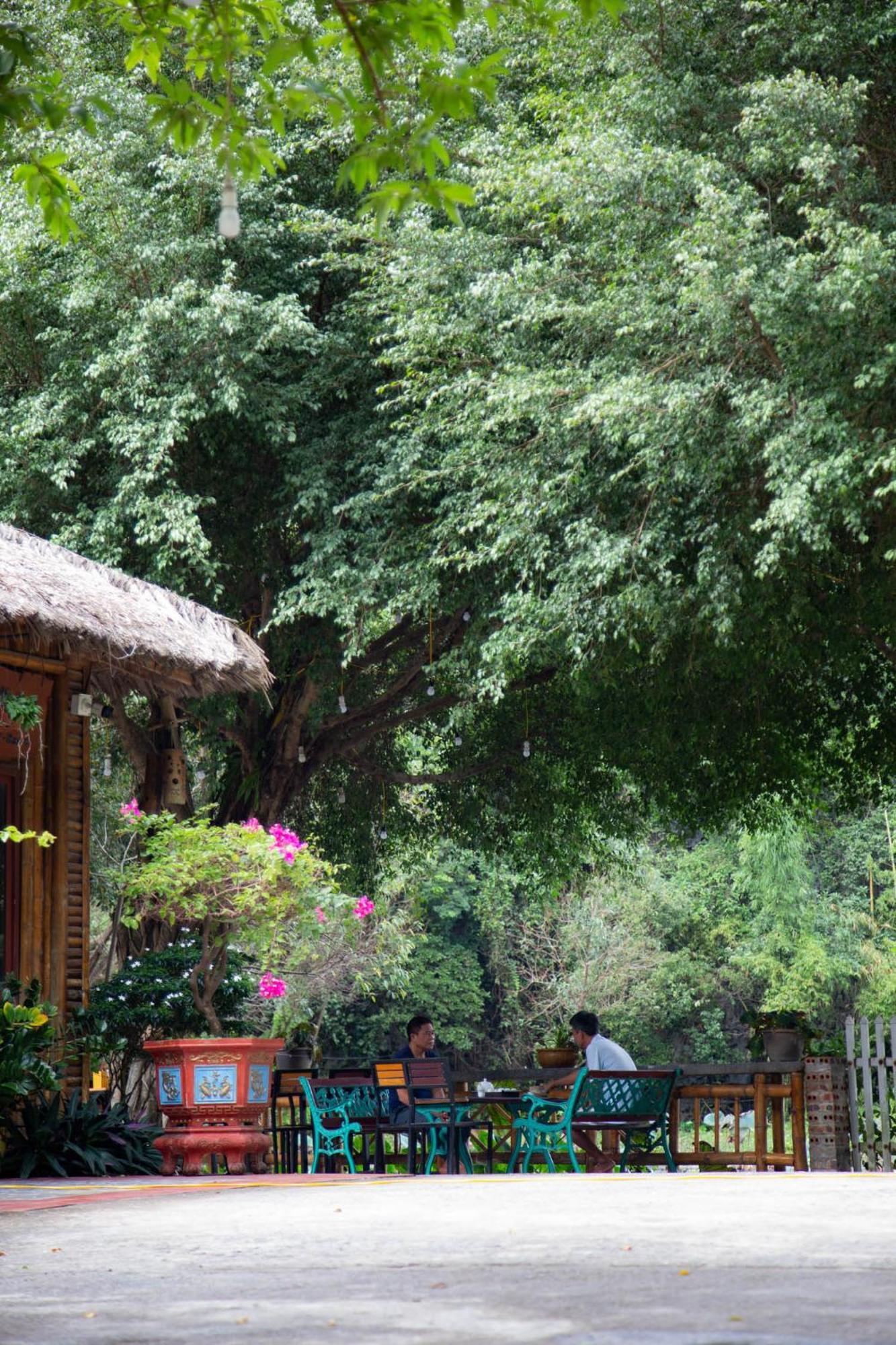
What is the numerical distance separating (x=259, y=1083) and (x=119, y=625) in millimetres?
2893

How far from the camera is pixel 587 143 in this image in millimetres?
10664

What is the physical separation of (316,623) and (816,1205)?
28.5 feet

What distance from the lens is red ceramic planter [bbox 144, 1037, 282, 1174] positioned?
9.49m

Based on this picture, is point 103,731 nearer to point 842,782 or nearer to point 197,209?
point 197,209

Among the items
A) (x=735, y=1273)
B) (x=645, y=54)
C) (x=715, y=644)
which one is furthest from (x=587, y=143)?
(x=735, y=1273)

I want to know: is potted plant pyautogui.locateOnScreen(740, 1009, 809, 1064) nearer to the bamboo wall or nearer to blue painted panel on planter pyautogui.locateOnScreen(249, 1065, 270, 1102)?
blue painted panel on planter pyautogui.locateOnScreen(249, 1065, 270, 1102)

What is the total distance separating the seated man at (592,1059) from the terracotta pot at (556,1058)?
4.57 ft

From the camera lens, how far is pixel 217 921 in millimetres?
10594

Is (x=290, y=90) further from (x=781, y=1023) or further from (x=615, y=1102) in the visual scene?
(x=781, y=1023)

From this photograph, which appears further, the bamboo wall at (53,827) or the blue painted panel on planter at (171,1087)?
the bamboo wall at (53,827)

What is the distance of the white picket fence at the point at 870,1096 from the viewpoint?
1160 cm

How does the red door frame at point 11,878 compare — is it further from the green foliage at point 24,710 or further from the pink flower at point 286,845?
the pink flower at point 286,845

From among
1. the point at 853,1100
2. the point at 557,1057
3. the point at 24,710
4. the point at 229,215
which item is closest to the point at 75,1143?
the point at 24,710

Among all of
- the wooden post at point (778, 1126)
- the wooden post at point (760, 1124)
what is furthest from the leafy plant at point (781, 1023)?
the wooden post at point (760, 1124)
